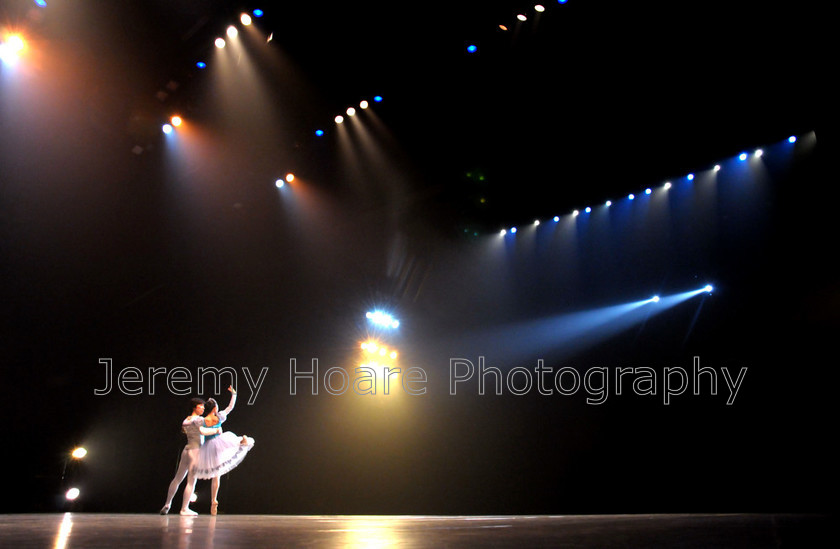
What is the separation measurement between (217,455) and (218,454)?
1 cm

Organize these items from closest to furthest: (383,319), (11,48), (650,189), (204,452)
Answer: (11,48) < (204,452) < (650,189) < (383,319)

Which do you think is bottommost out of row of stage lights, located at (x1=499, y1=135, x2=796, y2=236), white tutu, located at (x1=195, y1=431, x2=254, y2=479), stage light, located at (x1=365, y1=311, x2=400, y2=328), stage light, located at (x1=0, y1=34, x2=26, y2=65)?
white tutu, located at (x1=195, y1=431, x2=254, y2=479)

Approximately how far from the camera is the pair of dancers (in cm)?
650

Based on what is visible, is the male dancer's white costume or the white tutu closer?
the male dancer's white costume

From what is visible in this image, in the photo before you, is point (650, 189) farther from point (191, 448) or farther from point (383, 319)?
point (191, 448)

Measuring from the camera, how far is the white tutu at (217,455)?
6.62 m

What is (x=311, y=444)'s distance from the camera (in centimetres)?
986

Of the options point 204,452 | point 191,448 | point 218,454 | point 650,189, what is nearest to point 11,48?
point 191,448

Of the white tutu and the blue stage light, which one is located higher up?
the blue stage light

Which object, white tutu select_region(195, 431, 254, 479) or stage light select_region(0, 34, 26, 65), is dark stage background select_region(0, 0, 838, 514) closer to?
stage light select_region(0, 34, 26, 65)

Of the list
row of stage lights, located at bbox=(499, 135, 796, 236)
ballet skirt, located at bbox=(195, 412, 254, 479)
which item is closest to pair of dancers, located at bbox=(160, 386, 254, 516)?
ballet skirt, located at bbox=(195, 412, 254, 479)

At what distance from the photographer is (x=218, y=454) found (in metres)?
6.71

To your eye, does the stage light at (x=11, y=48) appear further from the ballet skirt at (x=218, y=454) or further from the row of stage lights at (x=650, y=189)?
the row of stage lights at (x=650, y=189)

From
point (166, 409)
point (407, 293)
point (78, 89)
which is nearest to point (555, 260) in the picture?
point (407, 293)
